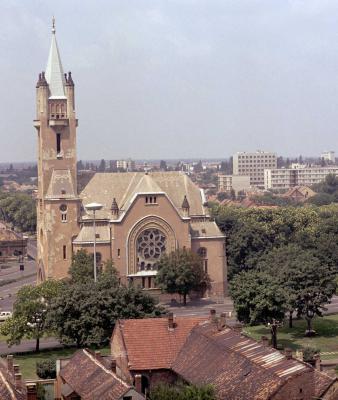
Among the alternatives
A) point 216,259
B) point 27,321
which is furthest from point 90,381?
point 216,259

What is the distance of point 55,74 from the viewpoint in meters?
98.2

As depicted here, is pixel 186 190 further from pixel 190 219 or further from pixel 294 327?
pixel 294 327

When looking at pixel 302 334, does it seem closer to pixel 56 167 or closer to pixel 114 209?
pixel 114 209

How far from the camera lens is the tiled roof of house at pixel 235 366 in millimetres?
44031

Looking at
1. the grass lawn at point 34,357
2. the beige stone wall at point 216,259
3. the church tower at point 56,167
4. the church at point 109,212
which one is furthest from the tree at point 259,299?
the church tower at point 56,167

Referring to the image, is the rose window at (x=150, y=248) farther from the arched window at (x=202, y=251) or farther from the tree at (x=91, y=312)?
the tree at (x=91, y=312)

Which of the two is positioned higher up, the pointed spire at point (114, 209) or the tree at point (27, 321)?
the pointed spire at point (114, 209)

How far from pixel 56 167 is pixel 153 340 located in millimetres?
46462

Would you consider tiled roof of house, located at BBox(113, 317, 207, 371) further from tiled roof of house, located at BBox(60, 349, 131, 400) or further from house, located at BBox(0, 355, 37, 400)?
house, located at BBox(0, 355, 37, 400)

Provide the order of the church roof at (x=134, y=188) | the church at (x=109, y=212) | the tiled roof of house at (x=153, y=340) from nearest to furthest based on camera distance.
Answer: the tiled roof of house at (x=153, y=340)
the church at (x=109, y=212)
the church roof at (x=134, y=188)

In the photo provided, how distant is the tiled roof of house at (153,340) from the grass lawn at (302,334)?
14.4 meters

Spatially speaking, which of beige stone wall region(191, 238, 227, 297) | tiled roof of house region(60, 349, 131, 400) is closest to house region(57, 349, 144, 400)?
tiled roof of house region(60, 349, 131, 400)

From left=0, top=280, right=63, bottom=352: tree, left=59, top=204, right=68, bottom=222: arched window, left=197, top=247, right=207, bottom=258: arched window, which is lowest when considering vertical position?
left=0, top=280, right=63, bottom=352: tree

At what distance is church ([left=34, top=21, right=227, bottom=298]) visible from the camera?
310 feet
